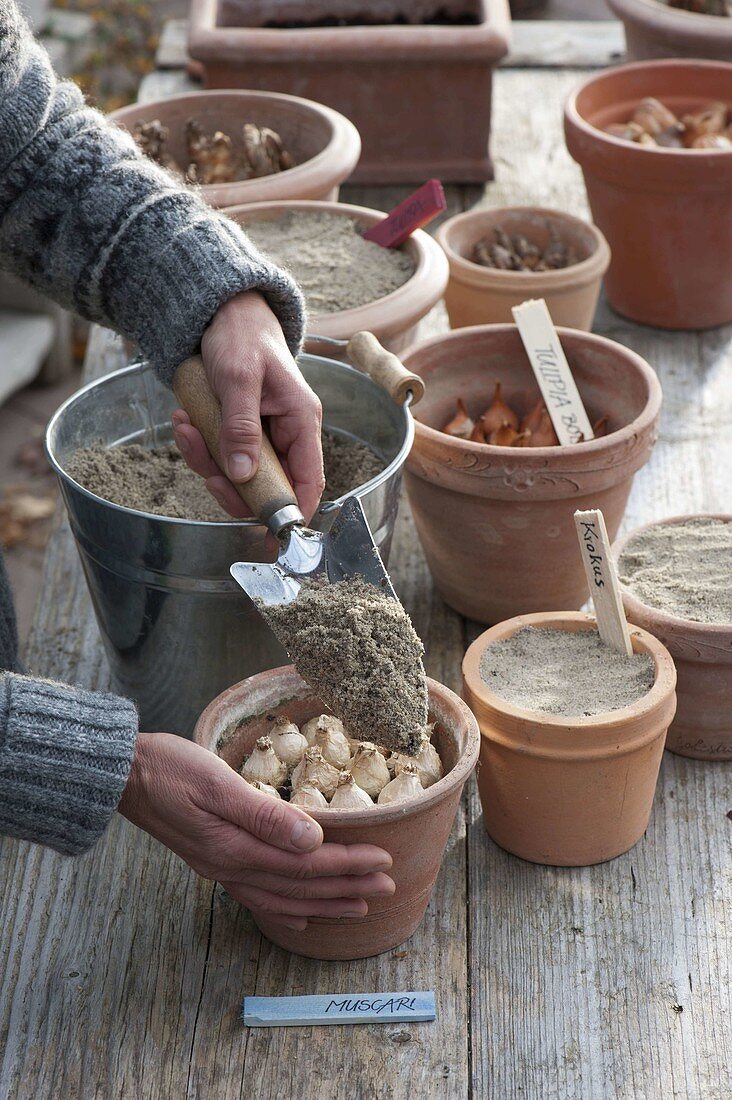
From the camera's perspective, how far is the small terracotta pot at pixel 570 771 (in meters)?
1.12

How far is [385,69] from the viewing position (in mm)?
2285

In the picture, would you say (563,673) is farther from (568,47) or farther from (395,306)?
(568,47)

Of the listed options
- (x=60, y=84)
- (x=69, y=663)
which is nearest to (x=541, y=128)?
(x=60, y=84)

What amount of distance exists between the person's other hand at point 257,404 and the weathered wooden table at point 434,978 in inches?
15.1

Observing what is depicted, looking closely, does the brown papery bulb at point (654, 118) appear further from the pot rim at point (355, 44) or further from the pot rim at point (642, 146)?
the pot rim at point (355, 44)

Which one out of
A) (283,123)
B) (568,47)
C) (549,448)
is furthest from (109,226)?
(568,47)

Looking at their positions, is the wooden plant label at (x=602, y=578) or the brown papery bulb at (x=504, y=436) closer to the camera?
the wooden plant label at (x=602, y=578)

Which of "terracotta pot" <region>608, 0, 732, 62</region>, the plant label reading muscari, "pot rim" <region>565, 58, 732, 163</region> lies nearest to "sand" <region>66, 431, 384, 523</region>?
the plant label reading muscari

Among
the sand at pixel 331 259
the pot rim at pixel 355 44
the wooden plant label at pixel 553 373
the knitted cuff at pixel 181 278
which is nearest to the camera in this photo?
the knitted cuff at pixel 181 278

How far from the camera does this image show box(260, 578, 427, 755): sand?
3.45 feet

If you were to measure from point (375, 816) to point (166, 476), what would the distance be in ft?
1.75

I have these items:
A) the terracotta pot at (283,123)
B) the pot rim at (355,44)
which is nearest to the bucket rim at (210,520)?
the terracotta pot at (283,123)

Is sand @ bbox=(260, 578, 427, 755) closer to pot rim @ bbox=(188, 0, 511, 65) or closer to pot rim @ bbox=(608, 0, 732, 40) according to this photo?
pot rim @ bbox=(188, 0, 511, 65)

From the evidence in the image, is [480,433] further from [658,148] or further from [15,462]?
[15,462]
